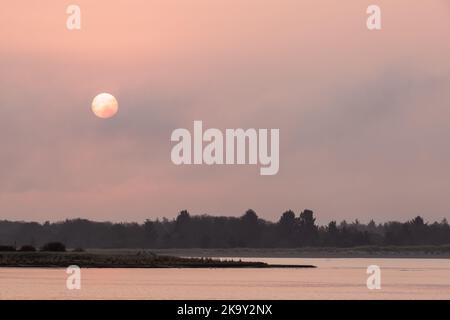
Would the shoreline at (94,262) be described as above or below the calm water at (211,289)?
above

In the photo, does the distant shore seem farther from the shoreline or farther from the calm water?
the calm water

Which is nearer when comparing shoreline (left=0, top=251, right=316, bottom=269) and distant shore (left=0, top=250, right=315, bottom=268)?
distant shore (left=0, top=250, right=315, bottom=268)

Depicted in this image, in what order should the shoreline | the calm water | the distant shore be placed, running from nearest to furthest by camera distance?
the calm water, the distant shore, the shoreline

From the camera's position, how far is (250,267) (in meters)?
186

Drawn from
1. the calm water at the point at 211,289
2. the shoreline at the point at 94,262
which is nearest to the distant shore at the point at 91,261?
the shoreline at the point at 94,262

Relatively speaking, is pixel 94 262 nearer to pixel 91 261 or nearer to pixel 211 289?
pixel 91 261

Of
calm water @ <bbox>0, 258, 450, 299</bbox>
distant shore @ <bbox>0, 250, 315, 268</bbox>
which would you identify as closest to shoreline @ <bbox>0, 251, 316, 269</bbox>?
distant shore @ <bbox>0, 250, 315, 268</bbox>

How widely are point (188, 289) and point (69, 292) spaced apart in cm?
1295

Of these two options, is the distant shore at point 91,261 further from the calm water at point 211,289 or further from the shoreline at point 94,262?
the calm water at point 211,289

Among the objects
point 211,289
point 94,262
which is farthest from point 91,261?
point 211,289
